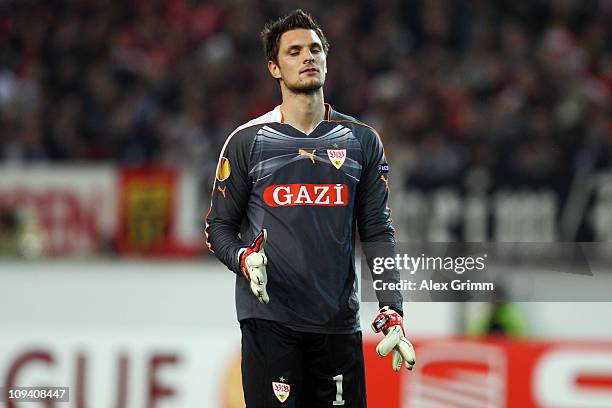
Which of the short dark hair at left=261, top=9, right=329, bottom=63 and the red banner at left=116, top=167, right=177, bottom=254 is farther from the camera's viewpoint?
the red banner at left=116, top=167, right=177, bottom=254

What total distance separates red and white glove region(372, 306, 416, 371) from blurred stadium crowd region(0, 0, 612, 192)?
592cm

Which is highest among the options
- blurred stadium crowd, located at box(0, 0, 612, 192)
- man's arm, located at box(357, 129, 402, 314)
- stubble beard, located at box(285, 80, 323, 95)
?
blurred stadium crowd, located at box(0, 0, 612, 192)

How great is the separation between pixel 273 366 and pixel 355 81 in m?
7.77

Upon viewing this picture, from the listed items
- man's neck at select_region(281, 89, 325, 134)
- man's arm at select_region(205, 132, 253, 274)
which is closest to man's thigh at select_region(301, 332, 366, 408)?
man's arm at select_region(205, 132, 253, 274)

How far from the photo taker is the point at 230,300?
6609 mm

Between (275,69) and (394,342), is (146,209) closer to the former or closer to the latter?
(275,69)

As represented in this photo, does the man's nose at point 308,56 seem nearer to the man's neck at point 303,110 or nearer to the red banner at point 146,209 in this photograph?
the man's neck at point 303,110

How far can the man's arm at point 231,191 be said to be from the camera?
4004 mm

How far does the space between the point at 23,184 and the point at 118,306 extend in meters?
4.14

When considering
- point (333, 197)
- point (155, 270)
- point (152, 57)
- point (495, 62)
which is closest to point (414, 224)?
point (495, 62)

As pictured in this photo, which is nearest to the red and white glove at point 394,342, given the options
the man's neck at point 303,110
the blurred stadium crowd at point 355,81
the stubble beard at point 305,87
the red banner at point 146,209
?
the man's neck at point 303,110

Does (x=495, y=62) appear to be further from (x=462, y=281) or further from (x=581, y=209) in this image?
(x=462, y=281)

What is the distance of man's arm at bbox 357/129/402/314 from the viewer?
4.06 metres

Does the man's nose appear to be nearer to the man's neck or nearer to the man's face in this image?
the man's face
